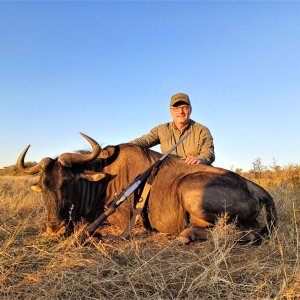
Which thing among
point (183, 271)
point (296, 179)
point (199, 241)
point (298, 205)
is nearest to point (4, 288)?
point (183, 271)

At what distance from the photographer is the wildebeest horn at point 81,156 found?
4.65 meters

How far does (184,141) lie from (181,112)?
546mm

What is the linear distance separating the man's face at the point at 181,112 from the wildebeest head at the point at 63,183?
235 centimetres

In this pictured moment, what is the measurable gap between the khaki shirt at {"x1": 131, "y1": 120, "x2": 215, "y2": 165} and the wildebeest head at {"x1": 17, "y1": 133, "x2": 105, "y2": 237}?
6.02ft

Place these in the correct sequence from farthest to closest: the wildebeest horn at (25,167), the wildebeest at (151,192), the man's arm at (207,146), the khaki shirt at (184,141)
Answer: the khaki shirt at (184,141) → the man's arm at (207,146) → the wildebeest horn at (25,167) → the wildebeest at (151,192)

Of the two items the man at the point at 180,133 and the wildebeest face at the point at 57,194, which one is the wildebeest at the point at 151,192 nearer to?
the wildebeest face at the point at 57,194

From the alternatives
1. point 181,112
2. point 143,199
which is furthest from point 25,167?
point 181,112

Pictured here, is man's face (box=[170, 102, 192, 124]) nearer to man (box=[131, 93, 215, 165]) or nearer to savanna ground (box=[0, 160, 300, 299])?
man (box=[131, 93, 215, 165])

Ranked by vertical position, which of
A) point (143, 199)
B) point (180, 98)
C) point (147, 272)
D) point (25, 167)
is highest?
point (180, 98)

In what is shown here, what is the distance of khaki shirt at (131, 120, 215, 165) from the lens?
6.48 meters

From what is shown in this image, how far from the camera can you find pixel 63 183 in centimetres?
455

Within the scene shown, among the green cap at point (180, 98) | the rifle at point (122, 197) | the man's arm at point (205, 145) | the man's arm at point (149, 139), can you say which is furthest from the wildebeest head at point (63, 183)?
the green cap at point (180, 98)

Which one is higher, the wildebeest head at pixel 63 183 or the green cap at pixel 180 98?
the green cap at pixel 180 98

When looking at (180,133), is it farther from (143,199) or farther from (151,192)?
(143,199)
